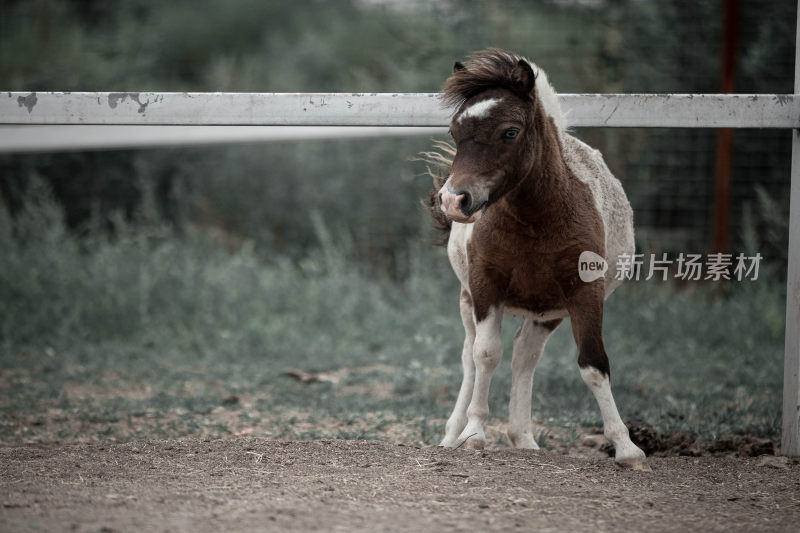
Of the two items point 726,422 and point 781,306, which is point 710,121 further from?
point 781,306

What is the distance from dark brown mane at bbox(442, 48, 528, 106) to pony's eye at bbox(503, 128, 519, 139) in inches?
7.7

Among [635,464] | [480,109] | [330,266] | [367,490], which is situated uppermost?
[480,109]

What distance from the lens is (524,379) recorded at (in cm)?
447

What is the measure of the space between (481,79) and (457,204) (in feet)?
2.02

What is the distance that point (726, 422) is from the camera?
16.4 feet

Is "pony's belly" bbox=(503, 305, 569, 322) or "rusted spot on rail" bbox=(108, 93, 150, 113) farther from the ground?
"rusted spot on rail" bbox=(108, 93, 150, 113)

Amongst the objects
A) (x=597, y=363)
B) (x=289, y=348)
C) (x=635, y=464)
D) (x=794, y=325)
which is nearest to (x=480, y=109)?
(x=597, y=363)

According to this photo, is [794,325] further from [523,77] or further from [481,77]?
[481,77]

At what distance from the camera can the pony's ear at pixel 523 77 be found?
360cm

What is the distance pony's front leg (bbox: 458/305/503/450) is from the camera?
13.1 feet

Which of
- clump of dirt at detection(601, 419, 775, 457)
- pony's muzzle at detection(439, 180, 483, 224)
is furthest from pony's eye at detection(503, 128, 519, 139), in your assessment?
clump of dirt at detection(601, 419, 775, 457)

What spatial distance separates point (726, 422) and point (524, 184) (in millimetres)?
2202

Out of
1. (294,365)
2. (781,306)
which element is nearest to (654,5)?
(781,306)

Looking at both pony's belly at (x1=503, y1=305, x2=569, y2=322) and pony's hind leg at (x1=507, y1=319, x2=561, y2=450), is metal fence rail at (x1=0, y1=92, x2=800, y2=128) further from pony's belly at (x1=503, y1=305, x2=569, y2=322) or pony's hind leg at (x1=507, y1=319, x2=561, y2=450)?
pony's hind leg at (x1=507, y1=319, x2=561, y2=450)
